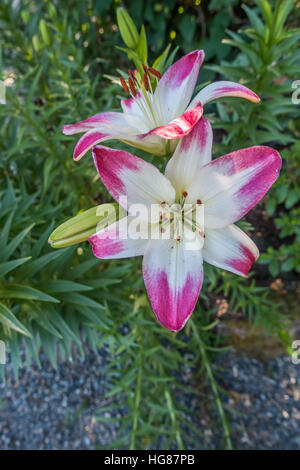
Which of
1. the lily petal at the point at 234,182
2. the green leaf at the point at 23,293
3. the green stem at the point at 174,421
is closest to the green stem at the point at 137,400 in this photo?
the green stem at the point at 174,421

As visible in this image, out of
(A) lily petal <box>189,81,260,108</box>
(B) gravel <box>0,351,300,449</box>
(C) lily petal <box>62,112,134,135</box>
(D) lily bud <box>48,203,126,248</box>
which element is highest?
(A) lily petal <box>189,81,260,108</box>

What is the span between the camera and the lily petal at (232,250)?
2.06 ft

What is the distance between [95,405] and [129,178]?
1671mm

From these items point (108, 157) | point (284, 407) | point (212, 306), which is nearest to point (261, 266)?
point (212, 306)

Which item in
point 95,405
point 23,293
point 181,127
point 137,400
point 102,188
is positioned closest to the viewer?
point 181,127

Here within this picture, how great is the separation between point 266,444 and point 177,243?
155 cm

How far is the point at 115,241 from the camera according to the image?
613mm

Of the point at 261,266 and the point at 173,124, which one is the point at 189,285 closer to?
the point at 173,124

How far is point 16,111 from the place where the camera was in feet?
3.65

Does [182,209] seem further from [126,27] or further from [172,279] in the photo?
[126,27]

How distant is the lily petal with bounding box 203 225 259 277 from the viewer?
24.8 inches

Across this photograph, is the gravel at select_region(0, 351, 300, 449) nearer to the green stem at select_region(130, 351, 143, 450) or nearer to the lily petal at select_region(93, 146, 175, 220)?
the green stem at select_region(130, 351, 143, 450)

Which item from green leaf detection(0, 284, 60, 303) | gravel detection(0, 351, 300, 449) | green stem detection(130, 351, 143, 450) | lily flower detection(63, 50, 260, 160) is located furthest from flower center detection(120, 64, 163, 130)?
gravel detection(0, 351, 300, 449)

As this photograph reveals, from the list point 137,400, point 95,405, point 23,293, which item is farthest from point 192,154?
point 95,405
